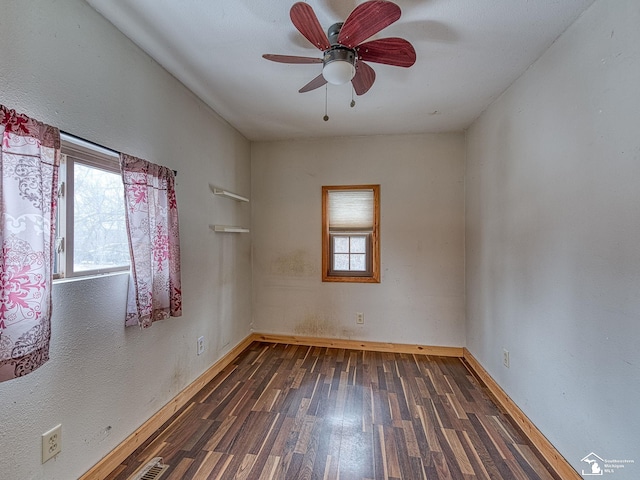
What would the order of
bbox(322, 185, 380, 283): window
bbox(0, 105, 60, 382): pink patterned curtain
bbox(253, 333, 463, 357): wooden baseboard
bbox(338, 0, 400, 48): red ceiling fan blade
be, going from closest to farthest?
1. bbox(0, 105, 60, 382): pink patterned curtain
2. bbox(338, 0, 400, 48): red ceiling fan blade
3. bbox(253, 333, 463, 357): wooden baseboard
4. bbox(322, 185, 380, 283): window

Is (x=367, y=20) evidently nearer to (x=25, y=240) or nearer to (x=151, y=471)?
(x=25, y=240)

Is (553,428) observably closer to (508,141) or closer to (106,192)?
(508,141)

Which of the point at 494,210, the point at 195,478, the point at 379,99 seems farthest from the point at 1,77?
the point at 494,210

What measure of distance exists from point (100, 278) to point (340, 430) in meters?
1.75

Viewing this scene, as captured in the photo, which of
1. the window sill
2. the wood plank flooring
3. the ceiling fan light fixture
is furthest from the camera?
the wood plank flooring

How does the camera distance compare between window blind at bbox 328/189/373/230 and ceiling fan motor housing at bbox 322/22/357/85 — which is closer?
ceiling fan motor housing at bbox 322/22/357/85

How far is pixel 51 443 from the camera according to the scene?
50.1 inches

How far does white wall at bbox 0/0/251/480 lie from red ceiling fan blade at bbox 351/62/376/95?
1.36 m

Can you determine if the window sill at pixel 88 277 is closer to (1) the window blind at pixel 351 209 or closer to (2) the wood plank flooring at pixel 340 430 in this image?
(2) the wood plank flooring at pixel 340 430

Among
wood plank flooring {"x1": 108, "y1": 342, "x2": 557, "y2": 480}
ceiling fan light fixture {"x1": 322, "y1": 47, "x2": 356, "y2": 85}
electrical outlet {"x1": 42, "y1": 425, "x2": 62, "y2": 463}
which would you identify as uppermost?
ceiling fan light fixture {"x1": 322, "y1": 47, "x2": 356, "y2": 85}

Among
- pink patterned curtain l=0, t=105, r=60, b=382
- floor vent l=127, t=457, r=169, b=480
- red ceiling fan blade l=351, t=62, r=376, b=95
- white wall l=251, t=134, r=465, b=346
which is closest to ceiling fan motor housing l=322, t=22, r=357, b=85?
red ceiling fan blade l=351, t=62, r=376, b=95

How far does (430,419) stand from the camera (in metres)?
2.02

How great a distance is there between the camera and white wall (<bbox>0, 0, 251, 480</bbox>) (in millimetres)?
1174

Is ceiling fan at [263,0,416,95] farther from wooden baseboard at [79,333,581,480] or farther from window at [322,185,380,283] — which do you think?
wooden baseboard at [79,333,581,480]
